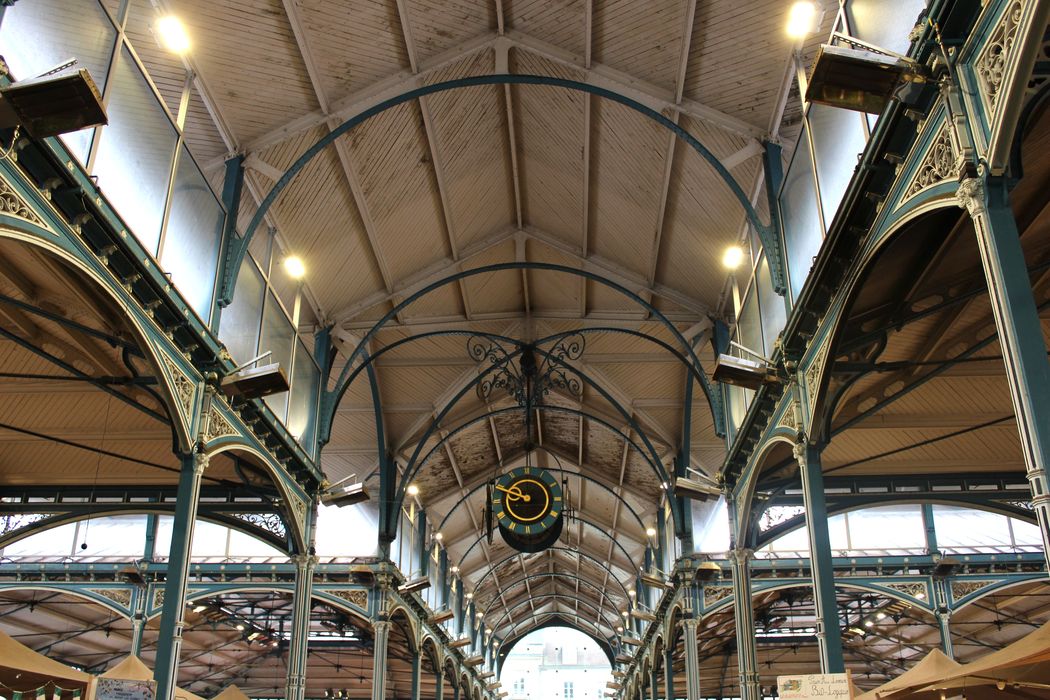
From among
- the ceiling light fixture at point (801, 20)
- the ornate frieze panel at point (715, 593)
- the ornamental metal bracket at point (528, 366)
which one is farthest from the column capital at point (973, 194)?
the ornate frieze panel at point (715, 593)

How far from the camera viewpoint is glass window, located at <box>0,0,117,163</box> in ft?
30.8

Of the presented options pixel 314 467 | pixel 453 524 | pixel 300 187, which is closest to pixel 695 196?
pixel 300 187

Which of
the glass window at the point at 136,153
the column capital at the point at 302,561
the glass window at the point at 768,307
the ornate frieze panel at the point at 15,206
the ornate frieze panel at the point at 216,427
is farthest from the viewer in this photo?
the column capital at the point at 302,561

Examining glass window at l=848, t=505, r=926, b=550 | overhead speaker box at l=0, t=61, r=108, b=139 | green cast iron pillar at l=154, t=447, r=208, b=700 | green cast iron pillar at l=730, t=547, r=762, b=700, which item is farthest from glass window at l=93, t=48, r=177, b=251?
glass window at l=848, t=505, r=926, b=550

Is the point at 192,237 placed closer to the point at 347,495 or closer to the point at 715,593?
the point at 347,495

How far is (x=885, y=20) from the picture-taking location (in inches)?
386

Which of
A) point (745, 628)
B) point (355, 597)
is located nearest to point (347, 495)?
point (355, 597)

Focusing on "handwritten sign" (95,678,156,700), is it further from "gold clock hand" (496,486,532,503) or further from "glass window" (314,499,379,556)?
"glass window" (314,499,379,556)

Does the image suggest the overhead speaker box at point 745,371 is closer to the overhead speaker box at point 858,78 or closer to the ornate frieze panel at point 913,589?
the overhead speaker box at point 858,78

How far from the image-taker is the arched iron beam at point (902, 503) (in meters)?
18.4

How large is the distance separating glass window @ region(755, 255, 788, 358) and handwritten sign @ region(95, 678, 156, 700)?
33.7 ft

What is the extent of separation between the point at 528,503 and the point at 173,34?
11.4 metres

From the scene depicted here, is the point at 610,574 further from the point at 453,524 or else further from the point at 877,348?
the point at 877,348

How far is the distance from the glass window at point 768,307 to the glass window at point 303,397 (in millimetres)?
9424
